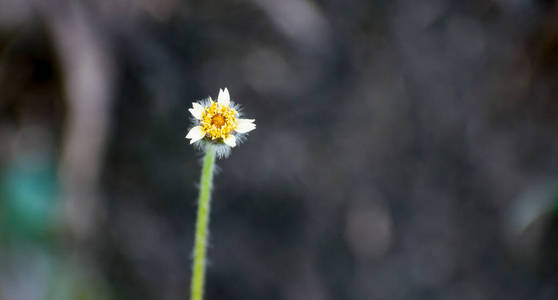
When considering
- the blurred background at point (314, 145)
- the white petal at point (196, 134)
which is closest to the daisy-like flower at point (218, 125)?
the white petal at point (196, 134)

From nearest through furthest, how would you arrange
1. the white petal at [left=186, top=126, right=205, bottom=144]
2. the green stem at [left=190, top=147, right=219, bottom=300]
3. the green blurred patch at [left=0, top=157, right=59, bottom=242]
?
the green stem at [left=190, top=147, right=219, bottom=300], the white petal at [left=186, top=126, right=205, bottom=144], the green blurred patch at [left=0, top=157, right=59, bottom=242]

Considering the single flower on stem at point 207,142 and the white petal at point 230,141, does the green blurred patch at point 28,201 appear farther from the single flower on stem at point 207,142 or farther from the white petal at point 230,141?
the white petal at point 230,141

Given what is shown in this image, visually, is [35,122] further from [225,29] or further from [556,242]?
[556,242]

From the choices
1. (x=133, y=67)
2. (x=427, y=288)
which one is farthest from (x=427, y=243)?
(x=133, y=67)

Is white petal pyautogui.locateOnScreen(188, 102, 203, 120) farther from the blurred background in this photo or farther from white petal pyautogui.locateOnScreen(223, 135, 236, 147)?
the blurred background

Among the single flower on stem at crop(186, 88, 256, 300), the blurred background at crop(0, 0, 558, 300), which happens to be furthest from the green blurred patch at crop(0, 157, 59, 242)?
the single flower on stem at crop(186, 88, 256, 300)

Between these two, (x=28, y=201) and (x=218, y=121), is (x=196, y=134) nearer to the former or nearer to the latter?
(x=218, y=121)

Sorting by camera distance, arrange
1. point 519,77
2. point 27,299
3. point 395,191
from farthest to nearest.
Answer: point 395,191, point 519,77, point 27,299
